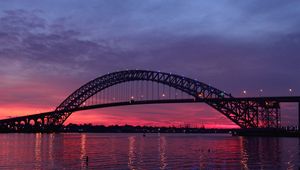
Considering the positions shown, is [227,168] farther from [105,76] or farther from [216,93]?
[105,76]

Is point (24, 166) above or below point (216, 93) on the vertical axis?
below

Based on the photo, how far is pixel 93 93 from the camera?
387ft

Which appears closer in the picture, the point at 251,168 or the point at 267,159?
the point at 251,168

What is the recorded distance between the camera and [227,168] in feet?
110

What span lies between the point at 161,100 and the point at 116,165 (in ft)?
211

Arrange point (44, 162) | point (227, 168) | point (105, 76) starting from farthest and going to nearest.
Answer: point (105, 76) < point (44, 162) < point (227, 168)

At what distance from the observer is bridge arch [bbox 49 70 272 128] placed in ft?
315

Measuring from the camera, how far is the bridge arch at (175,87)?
3784 inches

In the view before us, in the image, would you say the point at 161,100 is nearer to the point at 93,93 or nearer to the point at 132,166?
the point at 93,93

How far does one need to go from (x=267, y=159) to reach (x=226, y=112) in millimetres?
55749

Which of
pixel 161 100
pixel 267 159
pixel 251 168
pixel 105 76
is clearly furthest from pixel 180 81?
pixel 251 168

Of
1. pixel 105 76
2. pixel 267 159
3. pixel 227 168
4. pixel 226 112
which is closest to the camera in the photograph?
pixel 227 168

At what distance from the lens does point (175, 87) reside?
339ft

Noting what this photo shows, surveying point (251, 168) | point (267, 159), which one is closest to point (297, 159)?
point (267, 159)
